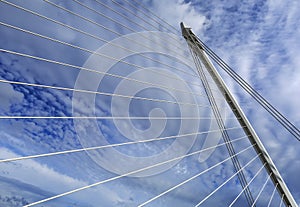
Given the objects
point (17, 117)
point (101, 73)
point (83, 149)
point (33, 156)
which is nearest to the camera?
point (33, 156)

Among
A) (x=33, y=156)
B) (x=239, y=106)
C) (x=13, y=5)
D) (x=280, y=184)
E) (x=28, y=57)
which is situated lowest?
(x=280, y=184)

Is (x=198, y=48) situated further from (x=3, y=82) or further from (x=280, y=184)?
(x=3, y=82)

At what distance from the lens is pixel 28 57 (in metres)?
3.20

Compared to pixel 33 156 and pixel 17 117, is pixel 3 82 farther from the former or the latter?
pixel 33 156

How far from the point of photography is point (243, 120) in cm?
720

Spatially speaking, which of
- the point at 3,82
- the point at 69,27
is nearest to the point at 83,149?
the point at 3,82

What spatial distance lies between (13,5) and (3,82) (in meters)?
1.22

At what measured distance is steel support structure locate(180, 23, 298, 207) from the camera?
6.54 metres

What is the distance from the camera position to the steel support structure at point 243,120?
6.54 m

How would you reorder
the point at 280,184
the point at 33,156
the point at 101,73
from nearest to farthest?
1. the point at 33,156
2. the point at 101,73
3. the point at 280,184

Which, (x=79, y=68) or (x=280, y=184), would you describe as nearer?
(x=79, y=68)

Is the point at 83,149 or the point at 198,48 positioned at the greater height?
the point at 198,48

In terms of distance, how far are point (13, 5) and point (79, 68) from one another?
1142mm

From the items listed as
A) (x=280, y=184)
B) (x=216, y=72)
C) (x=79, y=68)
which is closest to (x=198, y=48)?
(x=216, y=72)
